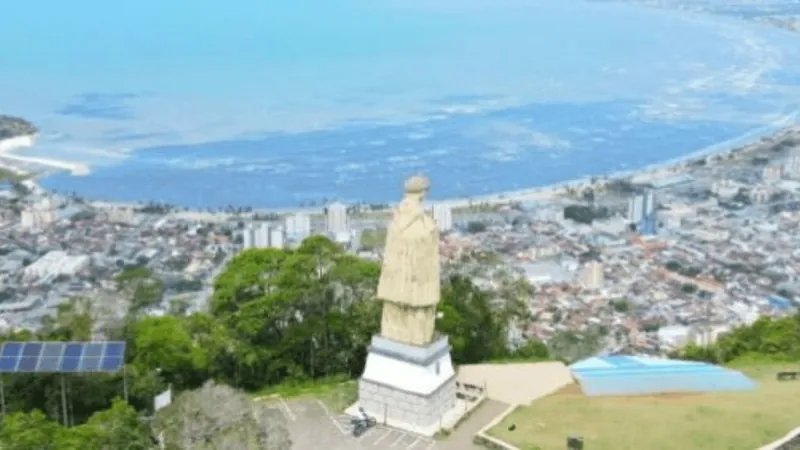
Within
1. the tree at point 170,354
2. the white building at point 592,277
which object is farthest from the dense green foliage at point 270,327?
the white building at point 592,277

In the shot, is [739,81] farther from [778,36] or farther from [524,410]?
[524,410]

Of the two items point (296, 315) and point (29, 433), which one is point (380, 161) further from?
point (29, 433)

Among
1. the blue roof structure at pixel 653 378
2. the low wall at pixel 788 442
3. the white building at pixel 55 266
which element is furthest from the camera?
the white building at pixel 55 266

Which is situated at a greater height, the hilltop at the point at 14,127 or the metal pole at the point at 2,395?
the hilltop at the point at 14,127

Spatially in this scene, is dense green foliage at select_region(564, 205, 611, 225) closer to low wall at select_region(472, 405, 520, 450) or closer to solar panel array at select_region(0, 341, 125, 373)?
low wall at select_region(472, 405, 520, 450)

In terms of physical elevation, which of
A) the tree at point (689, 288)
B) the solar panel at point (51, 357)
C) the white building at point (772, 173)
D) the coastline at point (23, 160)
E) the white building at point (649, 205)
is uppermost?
the coastline at point (23, 160)

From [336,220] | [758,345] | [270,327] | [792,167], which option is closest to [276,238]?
[336,220]

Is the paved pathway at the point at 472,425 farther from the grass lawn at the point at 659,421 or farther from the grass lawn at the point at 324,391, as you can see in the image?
the grass lawn at the point at 324,391

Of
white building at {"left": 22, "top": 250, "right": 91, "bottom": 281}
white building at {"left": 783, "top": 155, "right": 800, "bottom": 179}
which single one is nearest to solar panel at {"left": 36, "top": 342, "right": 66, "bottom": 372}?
white building at {"left": 22, "top": 250, "right": 91, "bottom": 281}
